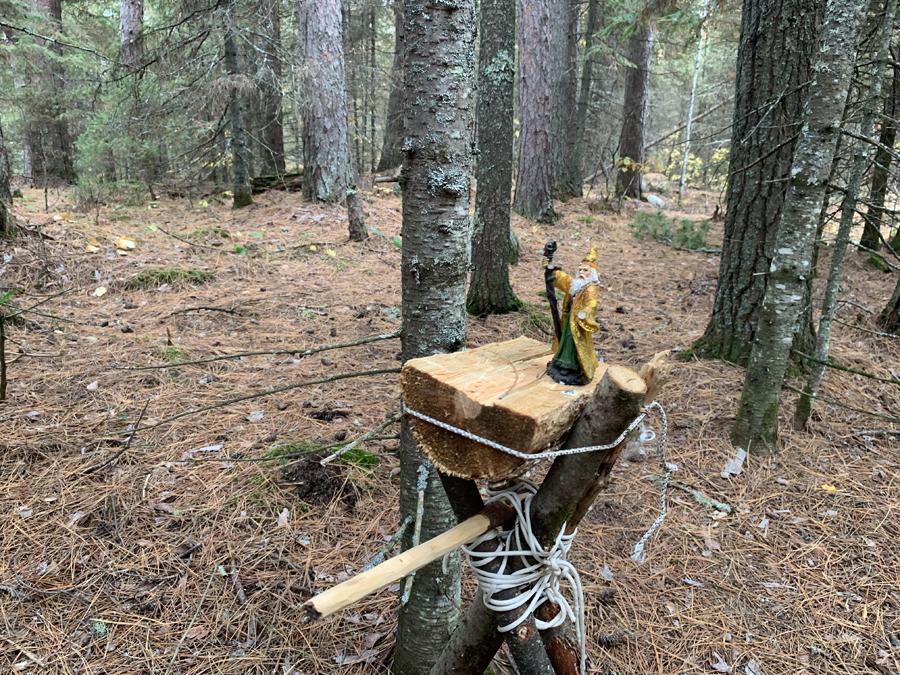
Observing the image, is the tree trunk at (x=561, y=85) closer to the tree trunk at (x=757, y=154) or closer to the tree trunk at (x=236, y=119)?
the tree trunk at (x=236, y=119)

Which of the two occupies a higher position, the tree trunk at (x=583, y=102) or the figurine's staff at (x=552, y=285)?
the tree trunk at (x=583, y=102)

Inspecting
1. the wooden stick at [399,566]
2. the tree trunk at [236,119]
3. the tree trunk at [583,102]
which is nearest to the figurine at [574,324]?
the wooden stick at [399,566]

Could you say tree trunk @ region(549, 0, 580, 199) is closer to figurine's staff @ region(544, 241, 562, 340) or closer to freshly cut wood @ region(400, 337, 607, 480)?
figurine's staff @ region(544, 241, 562, 340)

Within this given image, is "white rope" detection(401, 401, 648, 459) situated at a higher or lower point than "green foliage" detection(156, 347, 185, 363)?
higher

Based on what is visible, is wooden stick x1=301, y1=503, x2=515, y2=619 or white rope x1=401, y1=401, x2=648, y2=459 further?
white rope x1=401, y1=401, x2=648, y2=459

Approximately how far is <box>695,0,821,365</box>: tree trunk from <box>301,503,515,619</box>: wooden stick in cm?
347

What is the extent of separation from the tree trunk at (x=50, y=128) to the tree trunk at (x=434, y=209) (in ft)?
44.7

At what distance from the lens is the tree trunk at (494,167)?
5.61 m

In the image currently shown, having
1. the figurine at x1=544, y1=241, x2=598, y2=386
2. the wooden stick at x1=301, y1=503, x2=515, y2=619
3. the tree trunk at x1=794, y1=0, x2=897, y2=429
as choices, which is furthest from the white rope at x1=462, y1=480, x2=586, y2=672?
the tree trunk at x1=794, y1=0, x2=897, y2=429

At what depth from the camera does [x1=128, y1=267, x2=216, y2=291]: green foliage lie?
19.1 ft

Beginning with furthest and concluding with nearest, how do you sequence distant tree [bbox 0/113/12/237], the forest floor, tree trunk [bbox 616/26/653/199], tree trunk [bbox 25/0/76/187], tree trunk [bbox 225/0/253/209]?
tree trunk [bbox 616/26/653/199]
tree trunk [bbox 25/0/76/187]
tree trunk [bbox 225/0/253/209]
distant tree [bbox 0/113/12/237]
the forest floor

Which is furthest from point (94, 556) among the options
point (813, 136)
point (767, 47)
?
point (767, 47)

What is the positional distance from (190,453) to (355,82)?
12.6m

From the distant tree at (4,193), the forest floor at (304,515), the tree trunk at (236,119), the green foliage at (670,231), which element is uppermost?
the tree trunk at (236,119)
